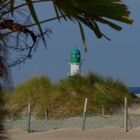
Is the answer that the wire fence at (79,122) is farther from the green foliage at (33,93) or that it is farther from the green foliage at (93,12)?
the green foliage at (93,12)

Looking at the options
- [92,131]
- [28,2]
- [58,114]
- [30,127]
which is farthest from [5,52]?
[58,114]

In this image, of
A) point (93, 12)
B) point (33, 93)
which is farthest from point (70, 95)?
point (93, 12)

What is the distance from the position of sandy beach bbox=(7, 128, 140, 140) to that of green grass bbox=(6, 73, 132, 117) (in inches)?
107

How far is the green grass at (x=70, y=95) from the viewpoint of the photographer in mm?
18155

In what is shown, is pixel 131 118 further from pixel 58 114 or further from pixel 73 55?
pixel 73 55

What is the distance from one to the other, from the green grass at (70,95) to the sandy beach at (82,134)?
2721 mm

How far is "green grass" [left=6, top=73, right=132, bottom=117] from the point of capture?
1815cm

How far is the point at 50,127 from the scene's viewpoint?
16.1 m

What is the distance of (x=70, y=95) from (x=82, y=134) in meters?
4.06

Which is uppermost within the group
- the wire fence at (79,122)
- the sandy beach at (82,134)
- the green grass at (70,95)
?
the green grass at (70,95)

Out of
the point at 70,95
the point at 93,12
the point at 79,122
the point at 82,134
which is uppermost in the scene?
the point at 93,12

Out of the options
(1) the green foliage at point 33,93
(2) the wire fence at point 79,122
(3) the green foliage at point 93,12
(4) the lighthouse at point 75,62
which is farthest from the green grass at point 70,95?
(3) the green foliage at point 93,12

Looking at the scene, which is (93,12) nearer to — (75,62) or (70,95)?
(70,95)

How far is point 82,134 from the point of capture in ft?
48.2
